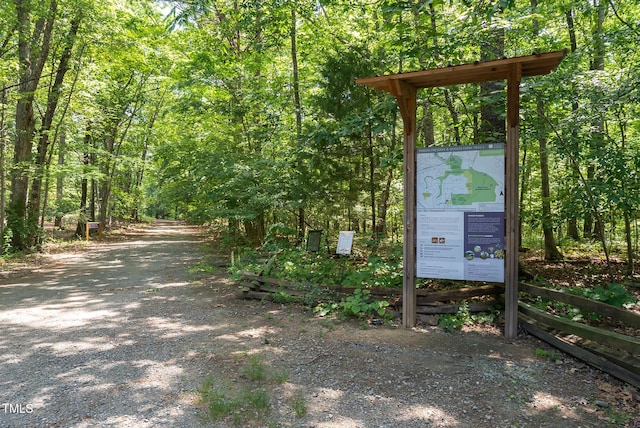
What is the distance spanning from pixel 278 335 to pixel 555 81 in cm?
599

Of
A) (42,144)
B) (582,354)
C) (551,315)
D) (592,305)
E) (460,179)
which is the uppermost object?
(42,144)

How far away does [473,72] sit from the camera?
525cm

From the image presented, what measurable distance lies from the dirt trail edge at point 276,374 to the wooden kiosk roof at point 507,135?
1.82 feet

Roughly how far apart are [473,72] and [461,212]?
1840 millimetres

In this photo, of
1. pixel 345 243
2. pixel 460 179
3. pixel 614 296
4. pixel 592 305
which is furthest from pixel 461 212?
pixel 345 243

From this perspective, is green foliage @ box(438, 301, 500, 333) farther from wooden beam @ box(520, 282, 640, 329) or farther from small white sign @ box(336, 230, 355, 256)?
small white sign @ box(336, 230, 355, 256)

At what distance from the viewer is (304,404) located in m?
3.54

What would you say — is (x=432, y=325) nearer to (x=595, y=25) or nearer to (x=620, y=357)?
(x=620, y=357)

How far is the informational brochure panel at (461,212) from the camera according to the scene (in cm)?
528

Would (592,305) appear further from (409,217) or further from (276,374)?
(276,374)

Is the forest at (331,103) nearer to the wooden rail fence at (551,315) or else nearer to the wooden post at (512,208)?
the wooden post at (512,208)

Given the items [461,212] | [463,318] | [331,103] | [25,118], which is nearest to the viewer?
[461,212]

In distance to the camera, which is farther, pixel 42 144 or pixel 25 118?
pixel 42 144

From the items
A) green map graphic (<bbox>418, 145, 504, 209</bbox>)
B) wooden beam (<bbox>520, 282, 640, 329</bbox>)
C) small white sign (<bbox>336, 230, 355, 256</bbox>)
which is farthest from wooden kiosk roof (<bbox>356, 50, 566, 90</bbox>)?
small white sign (<bbox>336, 230, 355, 256</bbox>)
